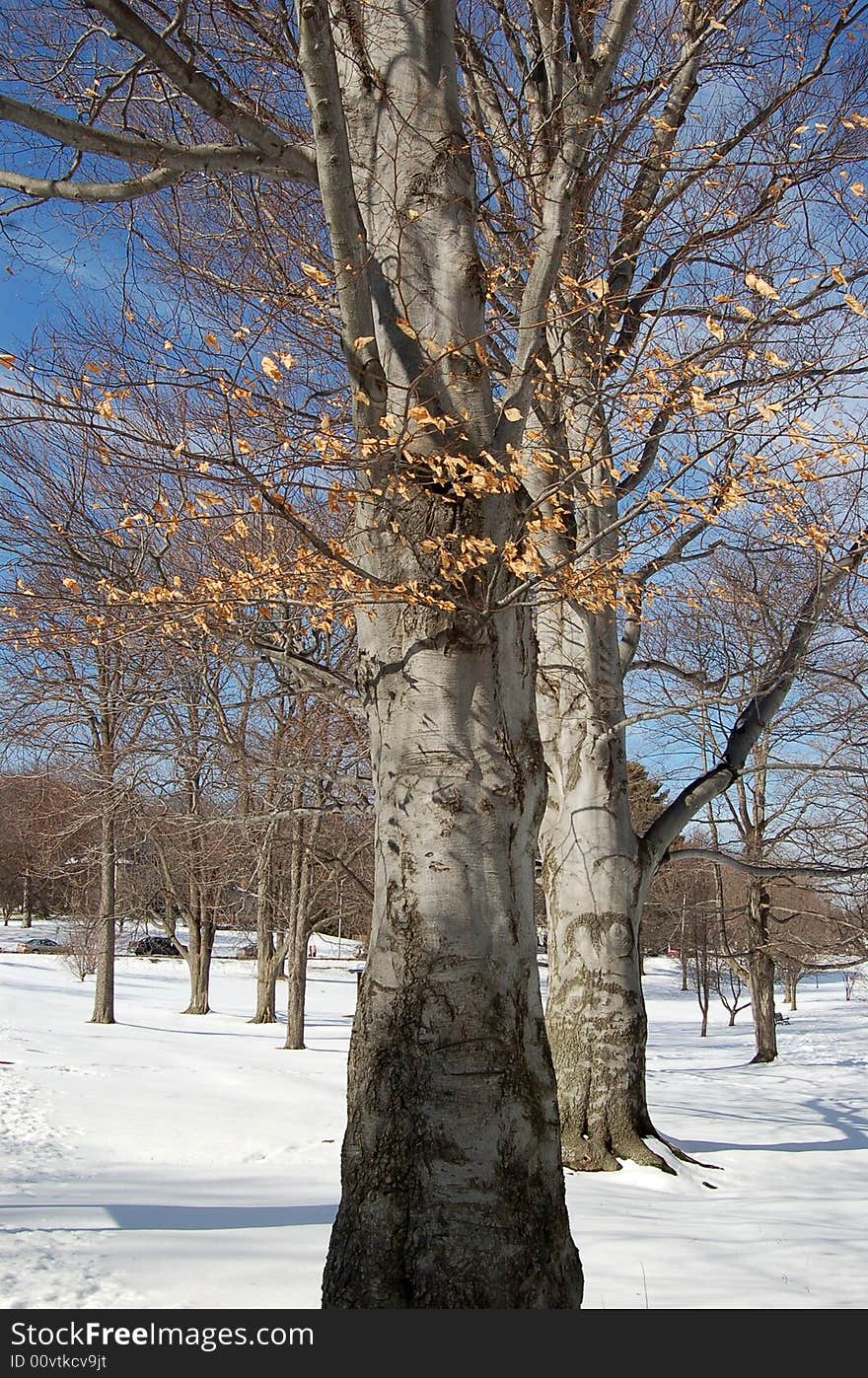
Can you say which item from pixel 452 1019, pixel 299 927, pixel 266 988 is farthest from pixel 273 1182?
pixel 266 988

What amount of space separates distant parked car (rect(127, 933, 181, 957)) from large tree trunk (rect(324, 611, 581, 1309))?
4011cm

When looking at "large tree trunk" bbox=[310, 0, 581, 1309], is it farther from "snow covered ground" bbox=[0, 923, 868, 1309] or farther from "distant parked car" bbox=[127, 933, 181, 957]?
"distant parked car" bbox=[127, 933, 181, 957]

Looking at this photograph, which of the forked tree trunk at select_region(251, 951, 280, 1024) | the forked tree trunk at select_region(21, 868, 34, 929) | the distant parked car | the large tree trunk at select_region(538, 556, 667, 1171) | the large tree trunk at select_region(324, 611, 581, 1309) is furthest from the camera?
the forked tree trunk at select_region(21, 868, 34, 929)

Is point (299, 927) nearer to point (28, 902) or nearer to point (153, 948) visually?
point (153, 948)

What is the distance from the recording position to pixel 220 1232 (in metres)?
4.78

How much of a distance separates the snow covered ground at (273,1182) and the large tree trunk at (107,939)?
3.88 feet

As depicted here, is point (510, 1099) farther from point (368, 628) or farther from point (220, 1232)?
point (220, 1232)

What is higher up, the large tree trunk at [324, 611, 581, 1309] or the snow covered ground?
the large tree trunk at [324, 611, 581, 1309]

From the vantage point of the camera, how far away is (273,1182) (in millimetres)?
6641

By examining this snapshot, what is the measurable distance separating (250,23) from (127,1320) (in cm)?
559

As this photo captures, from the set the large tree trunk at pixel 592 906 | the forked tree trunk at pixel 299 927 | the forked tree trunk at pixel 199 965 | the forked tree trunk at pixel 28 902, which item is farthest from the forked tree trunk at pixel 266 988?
the forked tree trunk at pixel 28 902

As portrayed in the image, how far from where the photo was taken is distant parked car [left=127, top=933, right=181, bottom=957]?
141 feet

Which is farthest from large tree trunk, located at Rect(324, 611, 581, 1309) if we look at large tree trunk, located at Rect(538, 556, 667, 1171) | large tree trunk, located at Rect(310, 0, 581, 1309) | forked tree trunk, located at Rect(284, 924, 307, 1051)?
forked tree trunk, located at Rect(284, 924, 307, 1051)

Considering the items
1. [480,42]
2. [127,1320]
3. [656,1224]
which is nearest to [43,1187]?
[127,1320]
